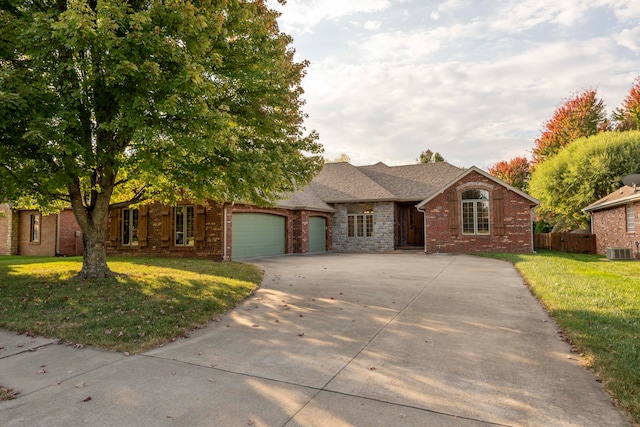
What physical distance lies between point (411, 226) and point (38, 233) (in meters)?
23.0

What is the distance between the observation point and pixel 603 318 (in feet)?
19.5

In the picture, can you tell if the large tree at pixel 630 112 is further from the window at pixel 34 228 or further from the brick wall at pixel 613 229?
the window at pixel 34 228

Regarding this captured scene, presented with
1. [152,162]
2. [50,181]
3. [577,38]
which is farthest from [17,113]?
[577,38]

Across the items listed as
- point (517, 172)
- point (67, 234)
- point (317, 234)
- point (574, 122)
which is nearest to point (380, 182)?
point (317, 234)

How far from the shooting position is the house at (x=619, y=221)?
1669 cm

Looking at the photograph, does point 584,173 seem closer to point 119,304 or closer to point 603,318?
point 603,318

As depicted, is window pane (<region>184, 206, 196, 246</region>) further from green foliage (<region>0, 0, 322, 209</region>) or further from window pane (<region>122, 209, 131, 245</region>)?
green foliage (<region>0, 0, 322, 209</region>)

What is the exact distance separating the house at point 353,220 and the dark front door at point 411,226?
69 mm

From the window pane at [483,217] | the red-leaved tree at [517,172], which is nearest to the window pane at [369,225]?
the window pane at [483,217]

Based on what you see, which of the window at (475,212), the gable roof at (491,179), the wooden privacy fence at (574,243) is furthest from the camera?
the wooden privacy fence at (574,243)

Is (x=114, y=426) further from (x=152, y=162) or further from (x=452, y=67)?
(x=452, y=67)

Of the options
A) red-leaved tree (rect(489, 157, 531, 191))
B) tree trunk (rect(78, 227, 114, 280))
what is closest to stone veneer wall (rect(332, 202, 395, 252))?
tree trunk (rect(78, 227, 114, 280))

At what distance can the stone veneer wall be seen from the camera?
2341 centimetres

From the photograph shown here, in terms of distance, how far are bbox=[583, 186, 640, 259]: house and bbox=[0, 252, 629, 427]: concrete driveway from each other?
14326 mm
